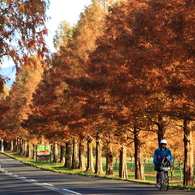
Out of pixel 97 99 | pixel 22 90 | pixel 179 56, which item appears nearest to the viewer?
pixel 179 56

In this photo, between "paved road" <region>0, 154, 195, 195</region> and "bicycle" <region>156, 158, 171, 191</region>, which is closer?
"paved road" <region>0, 154, 195, 195</region>

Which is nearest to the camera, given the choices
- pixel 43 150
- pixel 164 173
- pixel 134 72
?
pixel 164 173

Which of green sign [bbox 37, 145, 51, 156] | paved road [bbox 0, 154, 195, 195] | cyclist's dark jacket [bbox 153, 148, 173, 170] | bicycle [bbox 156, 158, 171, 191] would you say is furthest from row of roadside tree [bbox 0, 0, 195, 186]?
green sign [bbox 37, 145, 51, 156]

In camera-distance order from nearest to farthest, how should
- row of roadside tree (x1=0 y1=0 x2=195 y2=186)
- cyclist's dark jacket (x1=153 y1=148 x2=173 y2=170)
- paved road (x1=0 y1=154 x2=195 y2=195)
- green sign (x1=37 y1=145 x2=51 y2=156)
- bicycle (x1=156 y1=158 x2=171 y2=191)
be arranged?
1. paved road (x1=0 y1=154 x2=195 y2=195)
2. bicycle (x1=156 y1=158 x2=171 y2=191)
3. cyclist's dark jacket (x1=153 y1=148 x2=173 y2=170)
4. row of roadside tree (x1=0 y1=0 x2=195 y2=186)
5. green sign (x1=37 y1=145 x2=51 y2=156)

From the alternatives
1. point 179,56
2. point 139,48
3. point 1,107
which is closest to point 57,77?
point 1,107

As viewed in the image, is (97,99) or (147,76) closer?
(147,76)

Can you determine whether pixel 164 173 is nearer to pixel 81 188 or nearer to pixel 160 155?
pixel 160 155

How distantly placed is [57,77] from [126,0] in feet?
57.7

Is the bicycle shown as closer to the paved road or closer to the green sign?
the paved road

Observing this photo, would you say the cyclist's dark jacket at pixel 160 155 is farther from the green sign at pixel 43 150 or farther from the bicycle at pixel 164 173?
the green sign at pixel 43 150

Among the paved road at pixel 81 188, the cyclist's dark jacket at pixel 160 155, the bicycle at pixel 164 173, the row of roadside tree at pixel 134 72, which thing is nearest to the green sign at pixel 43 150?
the row of roadside tree at pixel 134 72

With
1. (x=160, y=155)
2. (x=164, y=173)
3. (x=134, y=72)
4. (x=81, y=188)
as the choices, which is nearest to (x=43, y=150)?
(x=134, y=72)

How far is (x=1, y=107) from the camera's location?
25422 mm

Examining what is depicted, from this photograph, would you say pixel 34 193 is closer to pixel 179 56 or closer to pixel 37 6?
pixel 37 6
